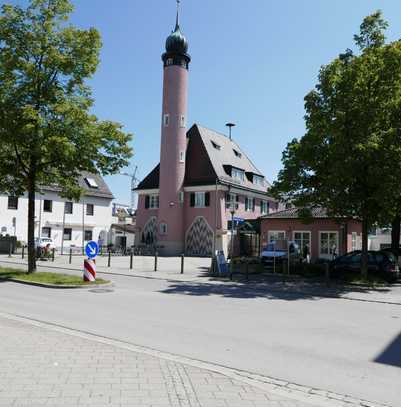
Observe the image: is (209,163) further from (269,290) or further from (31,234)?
(269,290)

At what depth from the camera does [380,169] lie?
57.5 feet

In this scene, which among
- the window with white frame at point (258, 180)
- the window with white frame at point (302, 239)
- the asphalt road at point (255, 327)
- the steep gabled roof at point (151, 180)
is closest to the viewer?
the asphalt road at point (255, 327)

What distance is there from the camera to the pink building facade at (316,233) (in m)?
32.4

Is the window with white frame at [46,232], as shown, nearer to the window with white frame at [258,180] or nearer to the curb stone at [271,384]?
the window with white frame at [258,180]

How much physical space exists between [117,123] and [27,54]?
429 centimetres

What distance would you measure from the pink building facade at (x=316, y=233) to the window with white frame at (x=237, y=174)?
575 inches

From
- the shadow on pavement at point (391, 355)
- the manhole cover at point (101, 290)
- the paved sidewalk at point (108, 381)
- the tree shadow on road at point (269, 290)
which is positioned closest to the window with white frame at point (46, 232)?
the tree shadow on road at point (269, 290)

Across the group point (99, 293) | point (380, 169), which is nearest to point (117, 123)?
point (99, 293)

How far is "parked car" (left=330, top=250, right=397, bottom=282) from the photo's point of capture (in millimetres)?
20922

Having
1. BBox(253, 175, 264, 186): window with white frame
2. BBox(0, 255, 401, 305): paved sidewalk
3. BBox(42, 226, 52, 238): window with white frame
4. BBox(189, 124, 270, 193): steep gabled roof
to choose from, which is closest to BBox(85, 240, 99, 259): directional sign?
BBox(0, 255, 401, 305): paved sidewalk

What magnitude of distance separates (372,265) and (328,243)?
11.8m

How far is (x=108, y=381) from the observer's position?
5273 millimetres

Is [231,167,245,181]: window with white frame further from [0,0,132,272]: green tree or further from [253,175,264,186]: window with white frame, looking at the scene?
[0,0,132,272]: green tree

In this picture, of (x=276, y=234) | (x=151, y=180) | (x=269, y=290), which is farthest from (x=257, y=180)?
(x=269, y=290)
